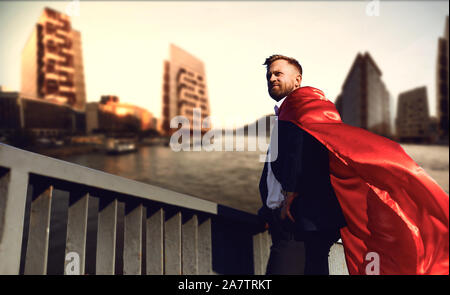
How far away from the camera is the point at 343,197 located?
4.00 feet

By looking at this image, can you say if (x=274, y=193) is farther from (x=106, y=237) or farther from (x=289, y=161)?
(x=106, y=237)

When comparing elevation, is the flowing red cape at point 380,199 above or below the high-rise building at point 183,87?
below

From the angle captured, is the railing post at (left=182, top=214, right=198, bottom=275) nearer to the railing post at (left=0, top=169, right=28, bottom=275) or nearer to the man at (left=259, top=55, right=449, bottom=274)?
the man at (left=259, top=55, right=449, bottom=274)

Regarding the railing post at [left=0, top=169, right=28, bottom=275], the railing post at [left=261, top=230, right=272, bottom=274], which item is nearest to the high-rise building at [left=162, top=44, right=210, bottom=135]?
the railing post at [left=261, top=230, right=272, bottom=274]

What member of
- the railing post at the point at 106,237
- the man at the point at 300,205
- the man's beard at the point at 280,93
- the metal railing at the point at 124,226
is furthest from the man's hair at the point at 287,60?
the railing post at the point at 106,237

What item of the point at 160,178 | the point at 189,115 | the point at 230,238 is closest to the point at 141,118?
the point at 189,115

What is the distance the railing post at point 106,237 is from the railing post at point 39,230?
0.28 metres

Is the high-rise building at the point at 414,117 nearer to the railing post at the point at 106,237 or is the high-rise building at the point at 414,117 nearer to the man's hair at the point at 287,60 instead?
the man's hair at the point at 287,60

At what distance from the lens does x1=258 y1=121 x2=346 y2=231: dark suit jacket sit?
4.41 feet

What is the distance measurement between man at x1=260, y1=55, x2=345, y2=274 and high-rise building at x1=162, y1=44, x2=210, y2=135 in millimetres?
82386

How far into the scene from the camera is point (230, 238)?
6.43ft

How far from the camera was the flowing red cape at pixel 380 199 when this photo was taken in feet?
3.10
